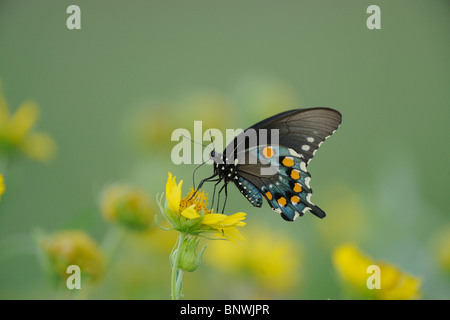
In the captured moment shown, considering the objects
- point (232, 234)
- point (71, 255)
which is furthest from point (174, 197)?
point (71, 255)

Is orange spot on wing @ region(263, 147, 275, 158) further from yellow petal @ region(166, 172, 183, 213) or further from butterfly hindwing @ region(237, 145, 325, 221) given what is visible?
yellow petal @ region(166, 172, 183, 213)

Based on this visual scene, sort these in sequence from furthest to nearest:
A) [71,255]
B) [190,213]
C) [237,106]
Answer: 1. [237,106]
2. [71,255]
3. [190,213]

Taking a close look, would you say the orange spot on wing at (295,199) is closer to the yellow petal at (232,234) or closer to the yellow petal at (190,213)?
the yellow petal at (232,234)

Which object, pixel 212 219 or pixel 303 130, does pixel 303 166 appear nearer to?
pixel 303 130

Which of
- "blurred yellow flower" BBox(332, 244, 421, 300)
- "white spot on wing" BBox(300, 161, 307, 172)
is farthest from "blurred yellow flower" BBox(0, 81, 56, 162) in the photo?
"blurred yellow flower" BBox(332, 244, 421, 300)

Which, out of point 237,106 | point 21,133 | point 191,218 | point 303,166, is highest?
point 237,106
